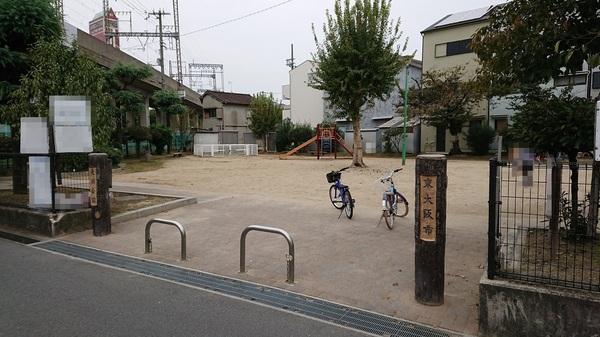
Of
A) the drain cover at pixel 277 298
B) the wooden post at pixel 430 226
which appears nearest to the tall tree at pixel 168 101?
the drain cover at pixel 277 298

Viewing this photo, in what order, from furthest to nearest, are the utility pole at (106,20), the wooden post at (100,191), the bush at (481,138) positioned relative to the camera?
the utility pole at (106,20) < the bush at (481,138) < the wooden post at (100,191)

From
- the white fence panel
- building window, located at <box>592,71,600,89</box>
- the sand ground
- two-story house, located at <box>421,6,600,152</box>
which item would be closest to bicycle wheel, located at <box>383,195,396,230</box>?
the sand ground

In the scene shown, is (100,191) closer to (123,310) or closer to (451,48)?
(123,310)

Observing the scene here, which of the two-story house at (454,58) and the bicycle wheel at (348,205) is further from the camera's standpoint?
the two-story house at (454,58)

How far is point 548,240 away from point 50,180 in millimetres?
7990

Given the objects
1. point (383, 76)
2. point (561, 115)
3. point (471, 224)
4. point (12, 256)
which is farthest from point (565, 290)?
point (383, 76)

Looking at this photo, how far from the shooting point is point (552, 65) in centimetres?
501

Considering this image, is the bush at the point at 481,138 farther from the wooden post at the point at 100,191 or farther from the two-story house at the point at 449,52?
the wooden post at the point at 100,191

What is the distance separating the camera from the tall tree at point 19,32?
372 inches

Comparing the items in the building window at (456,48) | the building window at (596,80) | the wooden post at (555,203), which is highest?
the building window at (456,48)

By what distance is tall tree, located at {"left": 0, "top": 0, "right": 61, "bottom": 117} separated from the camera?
9.45 metres

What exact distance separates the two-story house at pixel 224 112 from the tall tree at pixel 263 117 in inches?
279

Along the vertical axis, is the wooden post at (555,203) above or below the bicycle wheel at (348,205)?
above

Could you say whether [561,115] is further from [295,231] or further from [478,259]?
[295,231]
